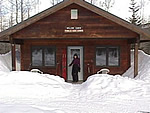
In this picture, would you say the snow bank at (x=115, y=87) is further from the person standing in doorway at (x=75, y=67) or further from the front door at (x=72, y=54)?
the front door at (x=72, y=54)

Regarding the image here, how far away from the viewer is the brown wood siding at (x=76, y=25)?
482 inches

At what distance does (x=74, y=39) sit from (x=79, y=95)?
6379 millimetres

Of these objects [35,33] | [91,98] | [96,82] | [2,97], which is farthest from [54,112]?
[35,33]

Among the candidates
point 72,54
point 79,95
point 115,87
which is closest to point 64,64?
point 72,54

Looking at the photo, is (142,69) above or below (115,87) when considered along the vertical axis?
above

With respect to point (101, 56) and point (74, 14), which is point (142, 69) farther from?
point (74, 14)

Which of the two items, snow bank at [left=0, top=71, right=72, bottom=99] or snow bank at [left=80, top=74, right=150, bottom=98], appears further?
snow bank at [left=80, top=74, right=150, bottom=98]

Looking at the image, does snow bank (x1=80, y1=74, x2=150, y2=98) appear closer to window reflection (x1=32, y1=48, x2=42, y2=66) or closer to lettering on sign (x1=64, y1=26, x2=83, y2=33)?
lettering on sign (x1=64, y1=26, x2=83, y2=33)

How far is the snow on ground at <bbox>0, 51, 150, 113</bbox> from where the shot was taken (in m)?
6.73

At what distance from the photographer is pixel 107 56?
14.9m

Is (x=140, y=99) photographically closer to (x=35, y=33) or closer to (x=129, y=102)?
(x=129, y=102)

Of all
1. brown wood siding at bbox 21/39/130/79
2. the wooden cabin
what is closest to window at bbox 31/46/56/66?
the wooden cabin

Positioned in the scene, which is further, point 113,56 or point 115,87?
point 113,56

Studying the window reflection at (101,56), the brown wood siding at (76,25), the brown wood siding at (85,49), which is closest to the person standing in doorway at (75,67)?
the brown wood siding at (85,49)
